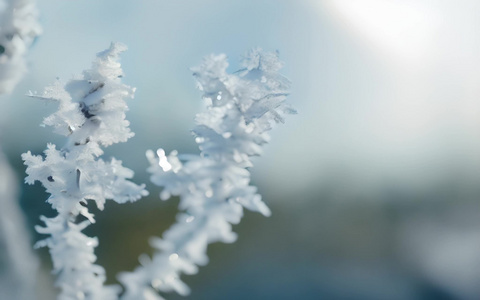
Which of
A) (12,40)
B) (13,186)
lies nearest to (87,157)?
(12,40)

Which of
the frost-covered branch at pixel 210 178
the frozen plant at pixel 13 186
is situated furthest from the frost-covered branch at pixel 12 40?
the frost-covered branch at pixel 210 178

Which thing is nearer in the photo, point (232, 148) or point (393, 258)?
point (232, 148)

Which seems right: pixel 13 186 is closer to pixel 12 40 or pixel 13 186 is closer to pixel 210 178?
pixel 12 40

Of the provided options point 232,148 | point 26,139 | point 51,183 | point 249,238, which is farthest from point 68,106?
point 249,238

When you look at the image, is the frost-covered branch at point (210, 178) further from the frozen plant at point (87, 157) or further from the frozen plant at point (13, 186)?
the frozen plant at point (13, 186)

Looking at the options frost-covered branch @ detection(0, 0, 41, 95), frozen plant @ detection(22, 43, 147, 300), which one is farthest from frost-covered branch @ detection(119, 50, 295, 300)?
frost-covered branch @ detection(0, 0, 41, 95)

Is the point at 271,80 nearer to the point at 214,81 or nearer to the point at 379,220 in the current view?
the point at 214,81

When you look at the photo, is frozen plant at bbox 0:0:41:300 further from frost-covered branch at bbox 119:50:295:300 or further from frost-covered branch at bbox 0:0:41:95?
frost-covered branch at bbox 119:50:295:300

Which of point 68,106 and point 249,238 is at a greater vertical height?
point 249,238
